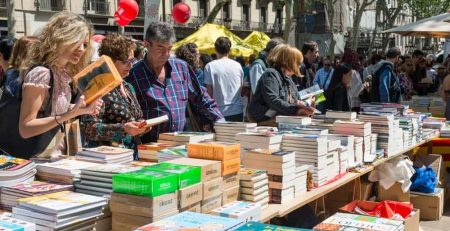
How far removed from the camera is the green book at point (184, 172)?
2.18m

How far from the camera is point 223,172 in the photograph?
2.49m

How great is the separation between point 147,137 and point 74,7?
26.2 meters

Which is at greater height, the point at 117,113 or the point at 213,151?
the point at 117,113

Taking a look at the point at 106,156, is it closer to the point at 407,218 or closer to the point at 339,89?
the point at 407,218

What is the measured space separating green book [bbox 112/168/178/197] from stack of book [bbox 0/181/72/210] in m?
0.27

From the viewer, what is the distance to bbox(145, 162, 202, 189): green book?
7.16 feet

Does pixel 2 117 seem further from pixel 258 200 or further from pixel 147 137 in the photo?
pixel 258 200

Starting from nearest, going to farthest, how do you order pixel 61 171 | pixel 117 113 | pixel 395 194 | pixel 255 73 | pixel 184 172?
pixel 184 172
pixel 61 171
pixel 117 113
pixel 395 194
pixel 255 73

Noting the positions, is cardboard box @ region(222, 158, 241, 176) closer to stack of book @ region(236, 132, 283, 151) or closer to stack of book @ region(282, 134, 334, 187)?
stack of book @ region(236, 132, 283, 151)

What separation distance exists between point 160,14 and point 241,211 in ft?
88.5

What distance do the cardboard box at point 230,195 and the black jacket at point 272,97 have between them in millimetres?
1855

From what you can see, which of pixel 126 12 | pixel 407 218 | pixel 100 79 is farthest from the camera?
pixel 126 12

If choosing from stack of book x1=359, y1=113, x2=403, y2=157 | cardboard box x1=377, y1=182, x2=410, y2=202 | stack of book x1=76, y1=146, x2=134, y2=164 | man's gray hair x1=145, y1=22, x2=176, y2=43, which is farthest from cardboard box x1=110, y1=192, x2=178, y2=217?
cardboard box x1=377, y1=182, x2=410, y2=202

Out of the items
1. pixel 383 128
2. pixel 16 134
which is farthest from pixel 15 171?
pixel 383 128
